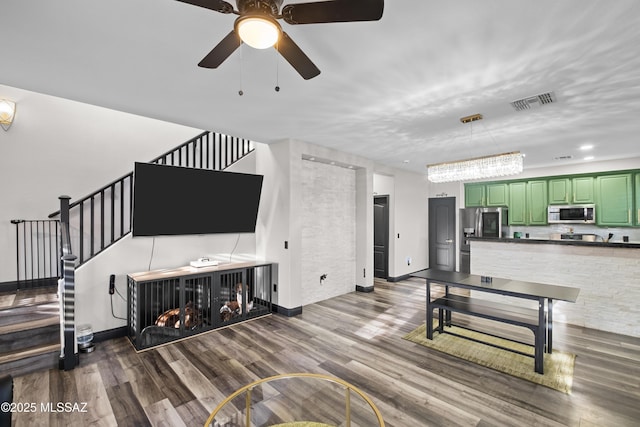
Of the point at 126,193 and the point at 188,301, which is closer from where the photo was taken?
the point at 188,301

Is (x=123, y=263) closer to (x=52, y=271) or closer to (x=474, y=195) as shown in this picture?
(x=52, y=271)

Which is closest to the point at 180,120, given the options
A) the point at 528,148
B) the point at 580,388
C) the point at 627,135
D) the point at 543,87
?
the point at 543,87

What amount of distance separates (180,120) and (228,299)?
2.44m

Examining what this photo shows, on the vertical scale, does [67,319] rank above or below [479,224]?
below

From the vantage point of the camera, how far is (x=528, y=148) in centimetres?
467

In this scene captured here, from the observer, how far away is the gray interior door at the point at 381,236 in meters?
6.55

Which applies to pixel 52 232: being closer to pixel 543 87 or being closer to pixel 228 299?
pixel 228 299

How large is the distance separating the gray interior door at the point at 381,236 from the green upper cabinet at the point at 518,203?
8.98 feet

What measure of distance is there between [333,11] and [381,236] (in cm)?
571

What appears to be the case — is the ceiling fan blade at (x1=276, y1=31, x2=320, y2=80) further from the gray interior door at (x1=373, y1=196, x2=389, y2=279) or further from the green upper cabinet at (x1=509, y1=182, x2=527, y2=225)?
the green upper cabinet at (x1=509, y1=182, x2=527, y2=225)

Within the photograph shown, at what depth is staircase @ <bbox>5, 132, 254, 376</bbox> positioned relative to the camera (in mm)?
2781

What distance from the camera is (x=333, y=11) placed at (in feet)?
4.26

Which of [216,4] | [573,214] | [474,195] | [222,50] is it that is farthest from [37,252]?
[573,214]

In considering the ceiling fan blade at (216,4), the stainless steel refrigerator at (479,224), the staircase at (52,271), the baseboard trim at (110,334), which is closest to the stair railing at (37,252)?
the staircase at (52,271)
